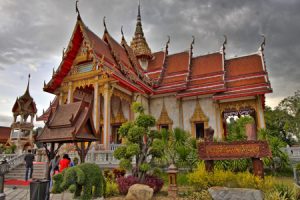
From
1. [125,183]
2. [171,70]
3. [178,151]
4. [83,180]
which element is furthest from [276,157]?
[171,70]

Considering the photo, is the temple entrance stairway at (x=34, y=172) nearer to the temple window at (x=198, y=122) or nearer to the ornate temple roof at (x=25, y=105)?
the temple window at (x=198, y=122)

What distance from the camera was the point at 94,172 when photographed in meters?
5.17

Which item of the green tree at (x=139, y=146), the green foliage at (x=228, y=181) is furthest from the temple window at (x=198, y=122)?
the green foliage at (x=228, y=181)

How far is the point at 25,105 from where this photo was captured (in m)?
28.9

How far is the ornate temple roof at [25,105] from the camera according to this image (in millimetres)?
28558

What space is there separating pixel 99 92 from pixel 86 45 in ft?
7.98

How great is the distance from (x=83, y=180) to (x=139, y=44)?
1434cm

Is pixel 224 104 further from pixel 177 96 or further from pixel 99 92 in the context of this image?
pixel 99 92

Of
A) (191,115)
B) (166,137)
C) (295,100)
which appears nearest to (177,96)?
(191,115)

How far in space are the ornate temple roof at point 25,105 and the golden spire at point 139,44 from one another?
1778 centimetres

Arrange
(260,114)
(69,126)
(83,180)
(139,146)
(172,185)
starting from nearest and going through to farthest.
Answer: (83,180), (172,185), (69,126), (139,146), (260,114)

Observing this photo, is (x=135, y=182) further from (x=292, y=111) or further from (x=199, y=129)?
(x=292, y=111)

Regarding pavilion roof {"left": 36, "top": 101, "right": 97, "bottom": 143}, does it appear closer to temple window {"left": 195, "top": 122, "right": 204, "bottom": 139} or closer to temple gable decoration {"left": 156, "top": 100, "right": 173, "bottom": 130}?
temple gable decoration {"left": 156, "top": 100, "right": 173, "bottom": 130}

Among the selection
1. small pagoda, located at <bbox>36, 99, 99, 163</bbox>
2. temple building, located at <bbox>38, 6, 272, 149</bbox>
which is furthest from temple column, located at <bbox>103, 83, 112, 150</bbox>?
small pagoda, located at <bbox>36, 99, 99, 163</bbox>
